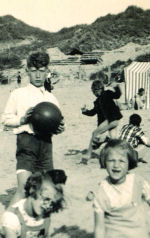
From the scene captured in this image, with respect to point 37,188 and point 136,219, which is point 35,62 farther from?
point 136,219

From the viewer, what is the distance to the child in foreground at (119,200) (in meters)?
3.54

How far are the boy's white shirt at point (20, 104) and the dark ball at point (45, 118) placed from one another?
0.30 feet

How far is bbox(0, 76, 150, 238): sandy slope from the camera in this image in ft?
17.2

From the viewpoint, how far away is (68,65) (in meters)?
36.1

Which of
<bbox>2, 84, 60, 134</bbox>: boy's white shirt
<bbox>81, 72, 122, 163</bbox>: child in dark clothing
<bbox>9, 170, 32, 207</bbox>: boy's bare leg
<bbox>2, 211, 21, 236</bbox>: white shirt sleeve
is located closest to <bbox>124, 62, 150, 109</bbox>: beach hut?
<bbox>81, 72, 122, 163</bbox>: child in dark clothing

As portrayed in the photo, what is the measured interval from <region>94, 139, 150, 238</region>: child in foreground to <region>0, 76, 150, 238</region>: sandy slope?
1.37m

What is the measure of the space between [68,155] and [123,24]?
55.0 m

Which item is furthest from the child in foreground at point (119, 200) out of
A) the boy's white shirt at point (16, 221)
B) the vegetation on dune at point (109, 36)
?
the vegetation on dune at point (109, 36)

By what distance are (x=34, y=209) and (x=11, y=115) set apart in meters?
1.38

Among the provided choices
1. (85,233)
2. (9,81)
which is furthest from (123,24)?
(85,233)

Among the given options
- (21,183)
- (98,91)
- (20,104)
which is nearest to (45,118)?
(20,104)

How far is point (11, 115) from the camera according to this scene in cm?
457

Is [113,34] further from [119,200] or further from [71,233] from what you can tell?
[119,200]

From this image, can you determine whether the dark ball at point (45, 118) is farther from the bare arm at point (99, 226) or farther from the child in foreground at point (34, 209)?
the bare arm at point (99, 226)
